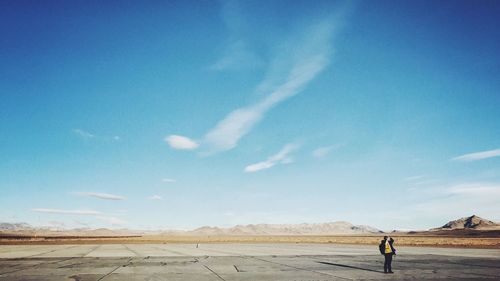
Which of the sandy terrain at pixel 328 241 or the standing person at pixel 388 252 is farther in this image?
the sandy terrain at pixel 328 241

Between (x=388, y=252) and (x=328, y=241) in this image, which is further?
(x=328, y=241)

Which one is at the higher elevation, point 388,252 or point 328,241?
point 388,252

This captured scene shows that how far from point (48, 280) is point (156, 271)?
4571 mm

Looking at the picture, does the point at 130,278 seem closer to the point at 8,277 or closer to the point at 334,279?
the point at 8,277

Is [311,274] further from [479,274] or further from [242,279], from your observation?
[479,274]

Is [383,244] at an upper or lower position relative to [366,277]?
upper

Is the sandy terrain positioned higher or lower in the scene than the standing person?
lower

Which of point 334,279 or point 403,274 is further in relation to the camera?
point 403,274

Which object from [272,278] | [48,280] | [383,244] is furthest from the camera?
[383,244]

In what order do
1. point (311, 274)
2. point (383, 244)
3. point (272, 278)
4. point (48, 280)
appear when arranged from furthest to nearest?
point (383, 244) → point (311, 274) → point (272, 278) → point (48, 280)

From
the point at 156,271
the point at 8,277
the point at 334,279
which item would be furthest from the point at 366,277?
the point at 8,277

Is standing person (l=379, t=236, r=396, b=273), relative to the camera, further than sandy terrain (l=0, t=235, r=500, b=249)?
No

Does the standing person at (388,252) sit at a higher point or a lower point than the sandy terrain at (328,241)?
higher

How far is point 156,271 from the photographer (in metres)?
16.1
